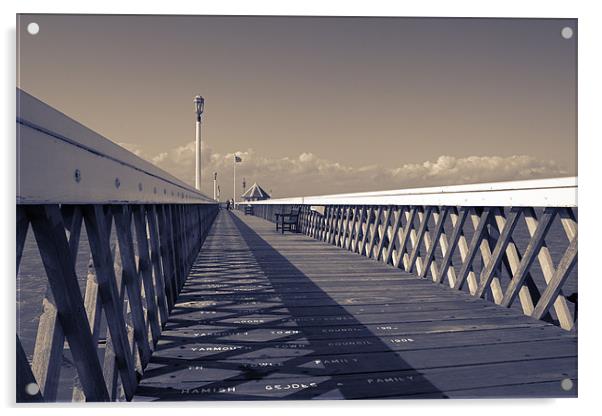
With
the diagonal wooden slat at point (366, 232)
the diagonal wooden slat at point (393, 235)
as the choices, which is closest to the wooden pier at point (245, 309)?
the diagonal wooden slat at point (393, 235)

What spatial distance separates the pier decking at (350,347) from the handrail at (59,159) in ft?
4.39

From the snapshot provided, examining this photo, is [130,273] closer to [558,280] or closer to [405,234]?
[558,280]

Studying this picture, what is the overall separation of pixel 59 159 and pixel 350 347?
2.25m

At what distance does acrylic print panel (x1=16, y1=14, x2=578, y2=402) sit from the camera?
205 cm

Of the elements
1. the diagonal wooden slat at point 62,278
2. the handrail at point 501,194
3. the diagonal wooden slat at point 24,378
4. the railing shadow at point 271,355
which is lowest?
the railing shadow at point 271,355

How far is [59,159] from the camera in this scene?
56.0 inches

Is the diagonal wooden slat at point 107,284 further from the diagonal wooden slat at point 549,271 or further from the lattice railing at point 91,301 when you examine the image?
the diagonal wooden slat at point 549,271

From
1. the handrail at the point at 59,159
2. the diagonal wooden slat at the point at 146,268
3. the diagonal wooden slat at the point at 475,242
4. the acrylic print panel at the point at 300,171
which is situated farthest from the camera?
the diagonal wooden slat at the point at 475,242

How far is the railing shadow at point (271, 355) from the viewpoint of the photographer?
2.49m

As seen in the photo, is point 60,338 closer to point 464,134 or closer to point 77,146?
point 77,146

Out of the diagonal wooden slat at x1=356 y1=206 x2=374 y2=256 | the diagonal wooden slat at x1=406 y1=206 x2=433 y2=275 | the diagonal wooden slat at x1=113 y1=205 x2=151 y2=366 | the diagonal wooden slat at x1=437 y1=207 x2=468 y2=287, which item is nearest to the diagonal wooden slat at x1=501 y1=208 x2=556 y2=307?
the diagonal wooden slat at x1=437 y1=207 x2=468 y2=287

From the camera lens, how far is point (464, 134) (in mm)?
3383

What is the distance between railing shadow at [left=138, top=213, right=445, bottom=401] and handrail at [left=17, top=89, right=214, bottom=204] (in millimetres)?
1261

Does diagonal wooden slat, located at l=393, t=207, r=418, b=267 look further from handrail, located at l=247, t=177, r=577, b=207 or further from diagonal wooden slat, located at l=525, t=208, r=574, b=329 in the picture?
diagonal wooden slat, located at l=525, t=208, r=574, b=329
